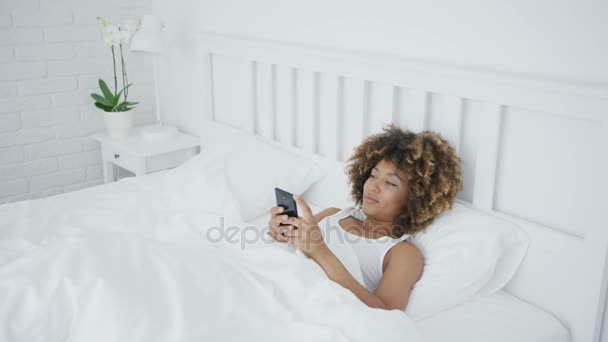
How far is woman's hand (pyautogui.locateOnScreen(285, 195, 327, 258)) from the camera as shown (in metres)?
1.41

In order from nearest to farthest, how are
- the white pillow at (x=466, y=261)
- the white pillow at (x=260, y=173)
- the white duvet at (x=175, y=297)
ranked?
the white duvet at (x=175, y=297), the white pillow at (x=466, y=261), the white pillow at (x=260, y=173)

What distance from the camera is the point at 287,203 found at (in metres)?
1.51

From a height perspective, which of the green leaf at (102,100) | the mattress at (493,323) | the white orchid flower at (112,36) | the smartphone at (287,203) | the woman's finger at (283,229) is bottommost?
the mattress at (493,323)

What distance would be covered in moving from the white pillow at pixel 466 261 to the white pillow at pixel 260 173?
0.60 meters

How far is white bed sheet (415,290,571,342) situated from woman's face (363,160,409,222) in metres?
0.32

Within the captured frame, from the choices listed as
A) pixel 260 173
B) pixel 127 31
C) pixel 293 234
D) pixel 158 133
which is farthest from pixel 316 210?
pixel 127 31

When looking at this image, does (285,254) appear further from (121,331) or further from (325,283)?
(121,331)

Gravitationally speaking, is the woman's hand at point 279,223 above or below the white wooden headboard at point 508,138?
below

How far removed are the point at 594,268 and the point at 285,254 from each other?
70 centimetres

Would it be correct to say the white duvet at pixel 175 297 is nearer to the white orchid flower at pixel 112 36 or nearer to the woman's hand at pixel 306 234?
the woman's hand at pixel 306 234

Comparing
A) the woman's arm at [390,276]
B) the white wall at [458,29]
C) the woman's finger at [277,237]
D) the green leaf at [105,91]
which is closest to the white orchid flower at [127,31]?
the green leaf at [105,91]

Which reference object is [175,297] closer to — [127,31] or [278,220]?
[278,220]

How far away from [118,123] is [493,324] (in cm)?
187

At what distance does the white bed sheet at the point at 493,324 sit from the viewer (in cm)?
130
